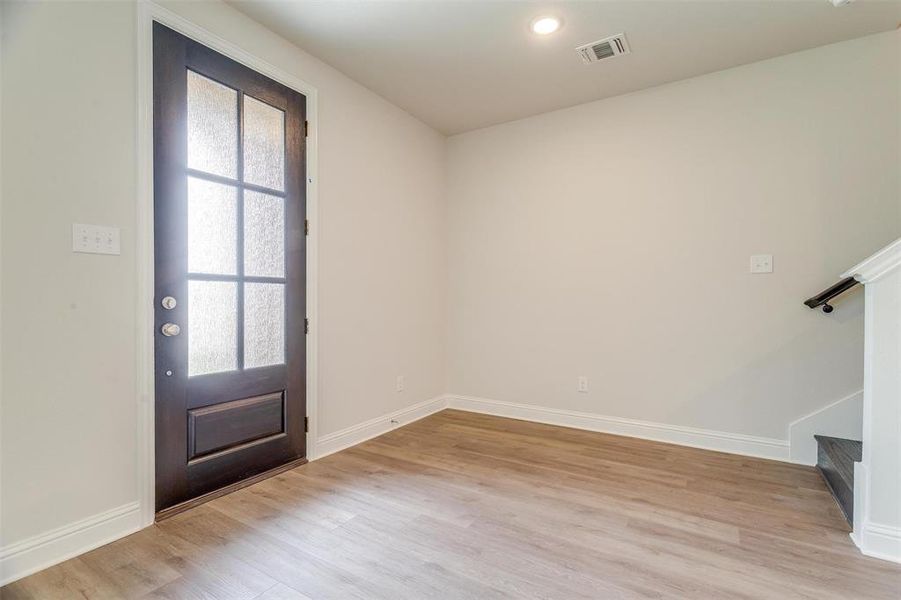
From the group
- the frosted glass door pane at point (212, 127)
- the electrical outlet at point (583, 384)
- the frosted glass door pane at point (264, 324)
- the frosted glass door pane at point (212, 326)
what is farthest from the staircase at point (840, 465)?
the frosted glass door pane at point (212, 127)

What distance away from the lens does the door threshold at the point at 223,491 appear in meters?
2.08

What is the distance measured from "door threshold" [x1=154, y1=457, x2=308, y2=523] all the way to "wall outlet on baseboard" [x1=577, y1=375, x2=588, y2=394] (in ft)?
7.23

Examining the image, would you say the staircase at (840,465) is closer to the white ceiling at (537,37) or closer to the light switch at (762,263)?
the light switch at (762,263)

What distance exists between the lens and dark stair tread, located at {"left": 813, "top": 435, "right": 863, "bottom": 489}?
7.11ft

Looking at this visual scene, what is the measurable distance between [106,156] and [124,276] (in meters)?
0.53

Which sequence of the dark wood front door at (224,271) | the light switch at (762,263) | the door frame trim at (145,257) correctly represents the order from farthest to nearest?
the light switch at (762,263)
the dark wood front door at (224,271)
the door frame trim at (145,257)

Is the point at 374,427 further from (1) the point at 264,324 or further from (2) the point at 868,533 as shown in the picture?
(2) the point at 868,533

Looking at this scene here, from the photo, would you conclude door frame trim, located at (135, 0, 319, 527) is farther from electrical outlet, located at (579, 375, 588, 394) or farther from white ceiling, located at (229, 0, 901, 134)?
electrical outlet, located at (579, 375, 588, 394)

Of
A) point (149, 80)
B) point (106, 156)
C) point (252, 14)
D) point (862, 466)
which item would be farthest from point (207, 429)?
point (862, 466)

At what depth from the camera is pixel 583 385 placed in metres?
3.59

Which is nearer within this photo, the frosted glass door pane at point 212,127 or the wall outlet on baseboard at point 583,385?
the frosted glass door pane at point 212,127

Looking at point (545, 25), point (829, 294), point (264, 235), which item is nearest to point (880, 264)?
point (829, 294)

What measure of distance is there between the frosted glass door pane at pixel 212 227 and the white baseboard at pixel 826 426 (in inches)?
144

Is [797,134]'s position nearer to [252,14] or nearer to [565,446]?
[565,446]
